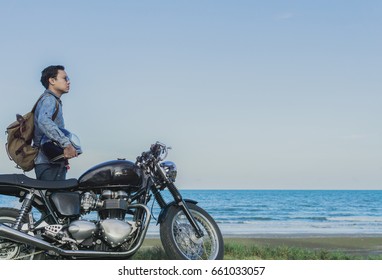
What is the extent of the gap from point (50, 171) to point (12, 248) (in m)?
0.81

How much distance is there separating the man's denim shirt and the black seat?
0.35 m

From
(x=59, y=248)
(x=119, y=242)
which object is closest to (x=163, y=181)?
(x=119, y=242)

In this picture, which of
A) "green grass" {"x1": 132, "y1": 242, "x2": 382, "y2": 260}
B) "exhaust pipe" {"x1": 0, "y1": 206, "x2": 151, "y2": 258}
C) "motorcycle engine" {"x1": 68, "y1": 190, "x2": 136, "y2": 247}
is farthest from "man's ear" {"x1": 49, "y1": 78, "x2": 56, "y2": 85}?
"green grass" {"x1": 132, "y1": 242, "x2": 382, "y2": 260}

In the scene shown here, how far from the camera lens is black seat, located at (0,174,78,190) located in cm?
534

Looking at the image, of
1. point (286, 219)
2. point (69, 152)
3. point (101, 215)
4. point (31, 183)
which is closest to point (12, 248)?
point (31, 183)

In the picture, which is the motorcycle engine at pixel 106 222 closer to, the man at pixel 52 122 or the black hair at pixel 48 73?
the man at pixel 52 122

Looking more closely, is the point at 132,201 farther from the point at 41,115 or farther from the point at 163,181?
the point at 41,115

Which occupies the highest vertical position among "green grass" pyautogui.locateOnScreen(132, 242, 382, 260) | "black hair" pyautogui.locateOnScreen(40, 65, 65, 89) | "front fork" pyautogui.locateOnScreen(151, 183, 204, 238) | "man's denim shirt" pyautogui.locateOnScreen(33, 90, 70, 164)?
"black hair" pyautogui.locateOnScreen(40, 65, 65, 89)

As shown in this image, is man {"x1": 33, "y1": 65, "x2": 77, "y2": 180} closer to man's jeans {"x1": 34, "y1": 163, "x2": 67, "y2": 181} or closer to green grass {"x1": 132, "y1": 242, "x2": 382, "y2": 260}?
man's jeans {"x1": 34, "y1": 163, "x2": 67, "y2": 181}

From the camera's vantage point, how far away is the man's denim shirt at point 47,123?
555 cm

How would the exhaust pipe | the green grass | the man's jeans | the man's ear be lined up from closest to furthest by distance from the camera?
the exhaust pipe < the man's jeans < the man's ear < the green grass

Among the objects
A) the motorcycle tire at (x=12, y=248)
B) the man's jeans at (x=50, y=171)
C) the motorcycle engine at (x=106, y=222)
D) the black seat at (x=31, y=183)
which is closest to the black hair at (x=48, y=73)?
the man's jeans at (x=50, y=171)

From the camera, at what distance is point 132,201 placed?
5695mm
